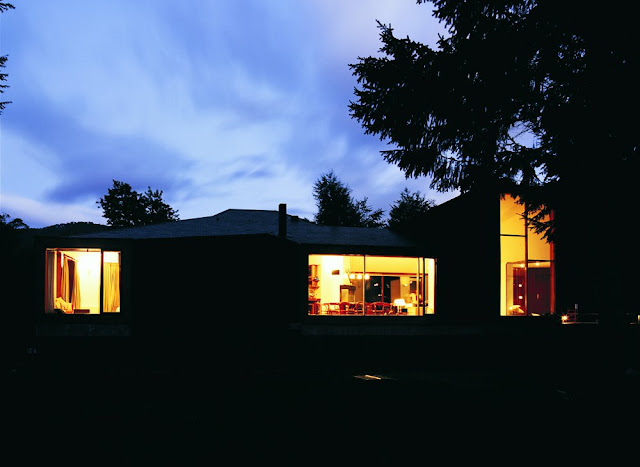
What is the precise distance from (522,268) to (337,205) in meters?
27.8

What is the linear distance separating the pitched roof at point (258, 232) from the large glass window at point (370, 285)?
0.75 meters

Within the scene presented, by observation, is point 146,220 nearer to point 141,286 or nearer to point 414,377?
point 141,286

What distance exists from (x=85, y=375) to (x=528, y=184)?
9304 mm

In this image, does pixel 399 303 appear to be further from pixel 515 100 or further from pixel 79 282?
pixel 79 282

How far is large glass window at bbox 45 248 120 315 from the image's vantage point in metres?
13.1

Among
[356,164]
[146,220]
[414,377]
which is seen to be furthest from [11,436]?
[356,164]

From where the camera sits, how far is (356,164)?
14975 centimetres

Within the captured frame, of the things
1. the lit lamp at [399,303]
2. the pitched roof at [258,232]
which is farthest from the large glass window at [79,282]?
the lit lamp at [399,303]

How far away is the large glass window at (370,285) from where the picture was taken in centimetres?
1557

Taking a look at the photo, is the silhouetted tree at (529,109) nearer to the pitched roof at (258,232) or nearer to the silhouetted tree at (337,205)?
the pitched roof at (258,232)

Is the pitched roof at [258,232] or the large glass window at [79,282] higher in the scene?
the pitched roof at [258,232]

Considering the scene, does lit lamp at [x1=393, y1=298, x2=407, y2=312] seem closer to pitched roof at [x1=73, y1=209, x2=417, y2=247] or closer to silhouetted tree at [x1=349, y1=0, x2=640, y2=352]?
pitched roof at [x1=73, y1=209, x2=417, y2=247]

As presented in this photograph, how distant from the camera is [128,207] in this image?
4341cm

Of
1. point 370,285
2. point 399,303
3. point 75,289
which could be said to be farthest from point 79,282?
point 399,303
